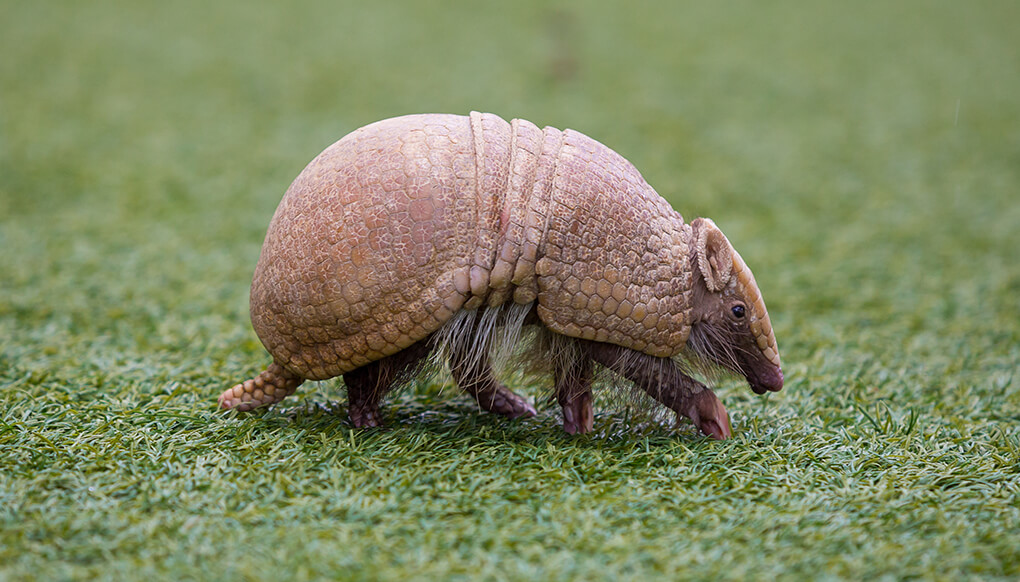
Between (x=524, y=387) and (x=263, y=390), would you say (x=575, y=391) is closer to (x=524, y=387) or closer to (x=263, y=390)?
(x=524, y=387)

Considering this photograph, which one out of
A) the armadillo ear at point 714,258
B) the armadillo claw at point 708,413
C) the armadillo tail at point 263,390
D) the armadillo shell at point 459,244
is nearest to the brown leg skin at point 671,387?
the armadillo claw at point 708,413

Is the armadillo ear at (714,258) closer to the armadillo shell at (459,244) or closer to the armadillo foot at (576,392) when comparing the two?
the armadillo shell at (459,244)

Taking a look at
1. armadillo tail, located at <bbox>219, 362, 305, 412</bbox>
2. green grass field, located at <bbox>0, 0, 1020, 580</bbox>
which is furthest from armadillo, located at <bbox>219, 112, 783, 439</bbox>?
green grass field, located at <bbox>0, 0, 1020, 580</bbox>

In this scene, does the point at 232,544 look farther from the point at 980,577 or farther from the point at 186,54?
the point at 186,54

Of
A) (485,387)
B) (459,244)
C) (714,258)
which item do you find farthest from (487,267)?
(714,258)

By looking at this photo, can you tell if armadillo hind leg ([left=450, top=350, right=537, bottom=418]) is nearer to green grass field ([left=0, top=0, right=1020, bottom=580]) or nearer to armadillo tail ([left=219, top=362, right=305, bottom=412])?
green grass field ([left=0, top=0, right=1020, bottom=580])

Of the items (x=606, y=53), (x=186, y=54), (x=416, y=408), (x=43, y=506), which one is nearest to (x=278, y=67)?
(x=186, y=54)

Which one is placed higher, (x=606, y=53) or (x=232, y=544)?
(x=606, y=53)
